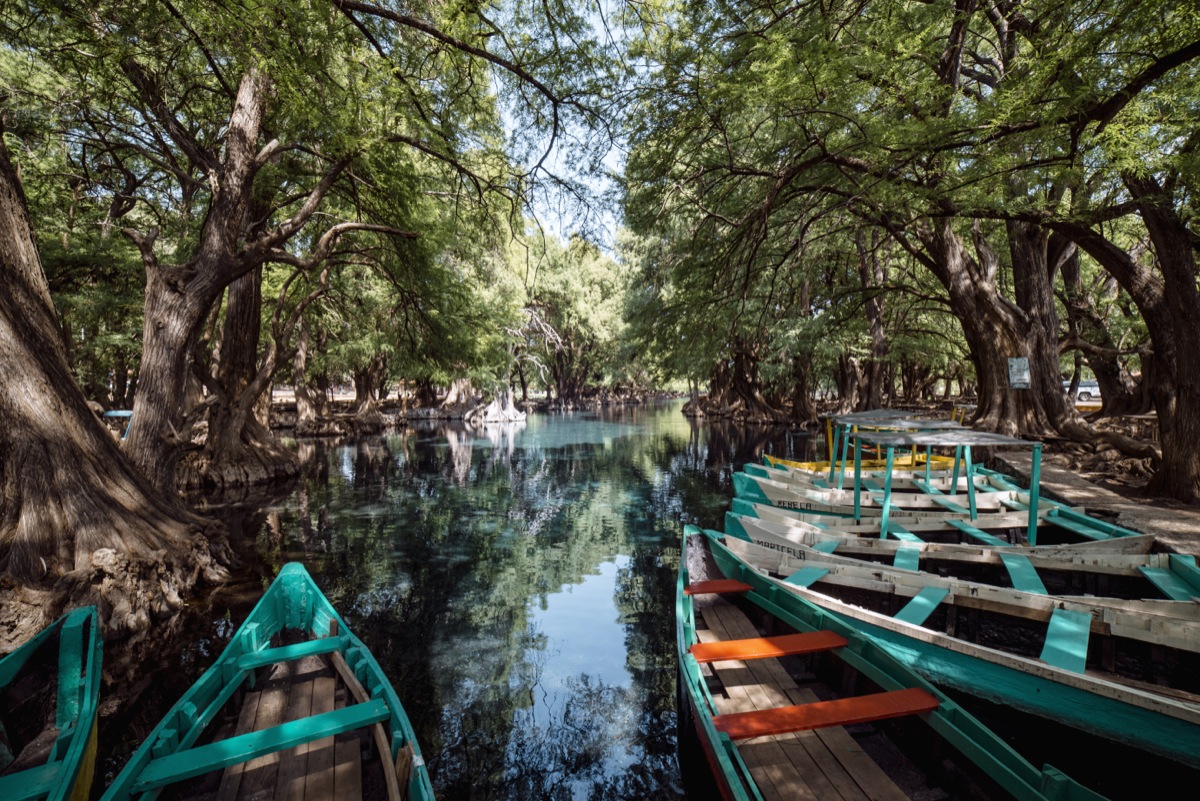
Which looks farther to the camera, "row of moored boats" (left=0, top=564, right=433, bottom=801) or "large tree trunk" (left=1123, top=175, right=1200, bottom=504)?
"large tree trunk" (left=1123, top=175, right=1200, bottom=504)

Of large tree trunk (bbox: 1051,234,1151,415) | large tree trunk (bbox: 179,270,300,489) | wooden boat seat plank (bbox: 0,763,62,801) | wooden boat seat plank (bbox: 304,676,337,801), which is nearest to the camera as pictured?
wooden boat seat plank (bbox: 0,763,62,801)

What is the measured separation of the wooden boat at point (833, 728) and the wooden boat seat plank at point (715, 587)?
0.61 metres

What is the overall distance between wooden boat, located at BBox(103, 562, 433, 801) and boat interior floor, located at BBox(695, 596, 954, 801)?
207cm

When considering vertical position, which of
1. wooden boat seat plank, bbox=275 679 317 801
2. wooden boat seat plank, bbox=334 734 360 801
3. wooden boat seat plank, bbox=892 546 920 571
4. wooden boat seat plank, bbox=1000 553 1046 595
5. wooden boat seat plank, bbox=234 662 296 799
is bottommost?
wooden boat seat plank, bbox=234 662 296 799

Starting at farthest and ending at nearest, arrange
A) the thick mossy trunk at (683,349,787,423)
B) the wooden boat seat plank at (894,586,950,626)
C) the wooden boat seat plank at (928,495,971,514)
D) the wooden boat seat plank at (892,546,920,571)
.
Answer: the thick mossy trunk at (683,349,787,423), the wooden boat seat plank at (928,495,971,514), the wooden boat seat plank at (892,546,920,571), the wooden boat seat plank at (894,586,950,626)

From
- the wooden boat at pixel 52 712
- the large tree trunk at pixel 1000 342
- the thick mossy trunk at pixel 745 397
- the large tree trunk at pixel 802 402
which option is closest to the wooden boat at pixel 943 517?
the large tree trunk at pixel 1000 342

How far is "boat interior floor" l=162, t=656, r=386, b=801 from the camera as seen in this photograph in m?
3.04

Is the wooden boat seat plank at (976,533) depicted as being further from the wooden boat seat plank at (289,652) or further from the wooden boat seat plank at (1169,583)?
the wooden boat seat plank at (289,652)

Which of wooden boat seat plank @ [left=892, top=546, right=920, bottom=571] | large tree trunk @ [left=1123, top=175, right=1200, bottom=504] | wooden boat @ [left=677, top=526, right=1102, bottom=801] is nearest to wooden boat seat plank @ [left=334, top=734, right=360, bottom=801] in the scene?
wooden boat @ [left=677, top=526, right=1102, bottom=801]

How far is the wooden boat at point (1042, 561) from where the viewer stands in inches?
211

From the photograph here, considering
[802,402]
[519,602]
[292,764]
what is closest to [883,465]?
[519,602]

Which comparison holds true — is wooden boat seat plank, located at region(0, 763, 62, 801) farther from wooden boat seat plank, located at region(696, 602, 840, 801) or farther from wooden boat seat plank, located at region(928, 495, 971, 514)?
wooden boat seat plank, located at region(928, 495, 971, 514)

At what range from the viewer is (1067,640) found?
3969 millimetres

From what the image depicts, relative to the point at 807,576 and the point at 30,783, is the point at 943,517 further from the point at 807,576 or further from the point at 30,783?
the point at 30,783
